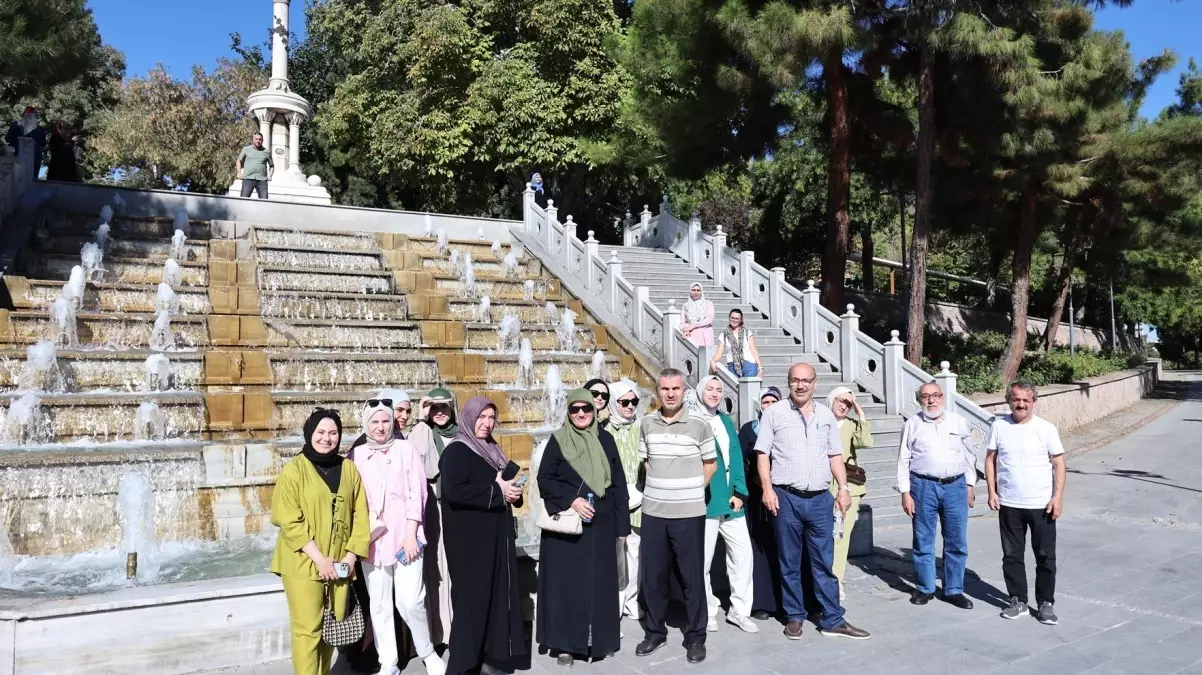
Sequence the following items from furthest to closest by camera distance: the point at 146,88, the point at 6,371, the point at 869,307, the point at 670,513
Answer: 1. the point at 146,88
2. the point at 869,307
3. the point at 6,371
4. the point at 670,513

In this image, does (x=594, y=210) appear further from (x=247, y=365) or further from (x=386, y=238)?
(x=247, y=365)

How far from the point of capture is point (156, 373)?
10.3 m

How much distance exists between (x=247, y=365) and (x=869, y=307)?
19.2 meters

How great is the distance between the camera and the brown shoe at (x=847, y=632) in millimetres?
5492

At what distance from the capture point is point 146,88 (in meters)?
29.8

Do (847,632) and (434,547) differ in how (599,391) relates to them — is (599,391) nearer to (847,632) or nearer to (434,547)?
(434,547)

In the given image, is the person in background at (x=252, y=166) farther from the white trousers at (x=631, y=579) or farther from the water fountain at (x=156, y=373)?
the white trousers at (x=631, y=579)

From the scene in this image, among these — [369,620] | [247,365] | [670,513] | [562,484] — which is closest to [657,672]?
[670,513]

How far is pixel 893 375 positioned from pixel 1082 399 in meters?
9.56

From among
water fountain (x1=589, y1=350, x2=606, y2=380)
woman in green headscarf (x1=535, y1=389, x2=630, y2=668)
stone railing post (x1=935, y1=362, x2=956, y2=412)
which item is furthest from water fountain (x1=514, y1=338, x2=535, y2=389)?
woman in green headscarf (x1=535, y1=389, x2=630, y2=668)

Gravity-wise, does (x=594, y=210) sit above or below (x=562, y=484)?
above

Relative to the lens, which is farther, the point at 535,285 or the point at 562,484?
the point at 535,285

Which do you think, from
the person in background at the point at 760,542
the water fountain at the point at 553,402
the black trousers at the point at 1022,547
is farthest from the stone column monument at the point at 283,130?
the black trousers at the point at 1022,547

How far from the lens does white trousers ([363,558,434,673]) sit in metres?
4.51
